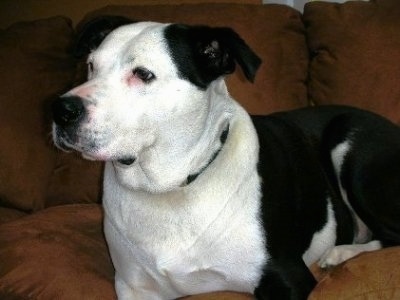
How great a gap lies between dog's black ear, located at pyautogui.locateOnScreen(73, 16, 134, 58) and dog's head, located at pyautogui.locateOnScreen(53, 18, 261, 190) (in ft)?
0.47

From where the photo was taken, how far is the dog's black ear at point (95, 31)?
66.2 inches

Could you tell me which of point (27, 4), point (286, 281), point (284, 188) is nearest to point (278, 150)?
point (284, 188)

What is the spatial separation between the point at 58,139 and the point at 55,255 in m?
0.50

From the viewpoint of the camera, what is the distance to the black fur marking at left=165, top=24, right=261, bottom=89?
55.8 inches

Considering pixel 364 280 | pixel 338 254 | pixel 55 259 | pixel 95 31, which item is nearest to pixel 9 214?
pixel 55 259

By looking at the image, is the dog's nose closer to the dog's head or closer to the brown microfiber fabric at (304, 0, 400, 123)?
the dog's head

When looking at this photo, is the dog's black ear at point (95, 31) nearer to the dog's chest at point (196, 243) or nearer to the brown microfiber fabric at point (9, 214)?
the dog's chest at point (196, 243)

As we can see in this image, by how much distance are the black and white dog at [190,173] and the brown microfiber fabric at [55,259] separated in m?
0.11

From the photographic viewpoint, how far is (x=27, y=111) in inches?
87.1

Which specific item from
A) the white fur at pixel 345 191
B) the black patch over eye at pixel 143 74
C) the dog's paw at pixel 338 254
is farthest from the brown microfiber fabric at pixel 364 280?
the black patch over eye at pixel 143 74

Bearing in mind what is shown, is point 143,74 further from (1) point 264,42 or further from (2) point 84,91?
Result: (1) point 264,42

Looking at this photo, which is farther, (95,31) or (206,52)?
(95,31)

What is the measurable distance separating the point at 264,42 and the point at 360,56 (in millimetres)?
368

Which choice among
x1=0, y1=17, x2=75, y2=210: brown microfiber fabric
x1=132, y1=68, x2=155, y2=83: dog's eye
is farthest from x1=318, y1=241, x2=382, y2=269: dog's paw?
x1=0, y1=17, x2=75, y2=210: brown microfiber fabric
